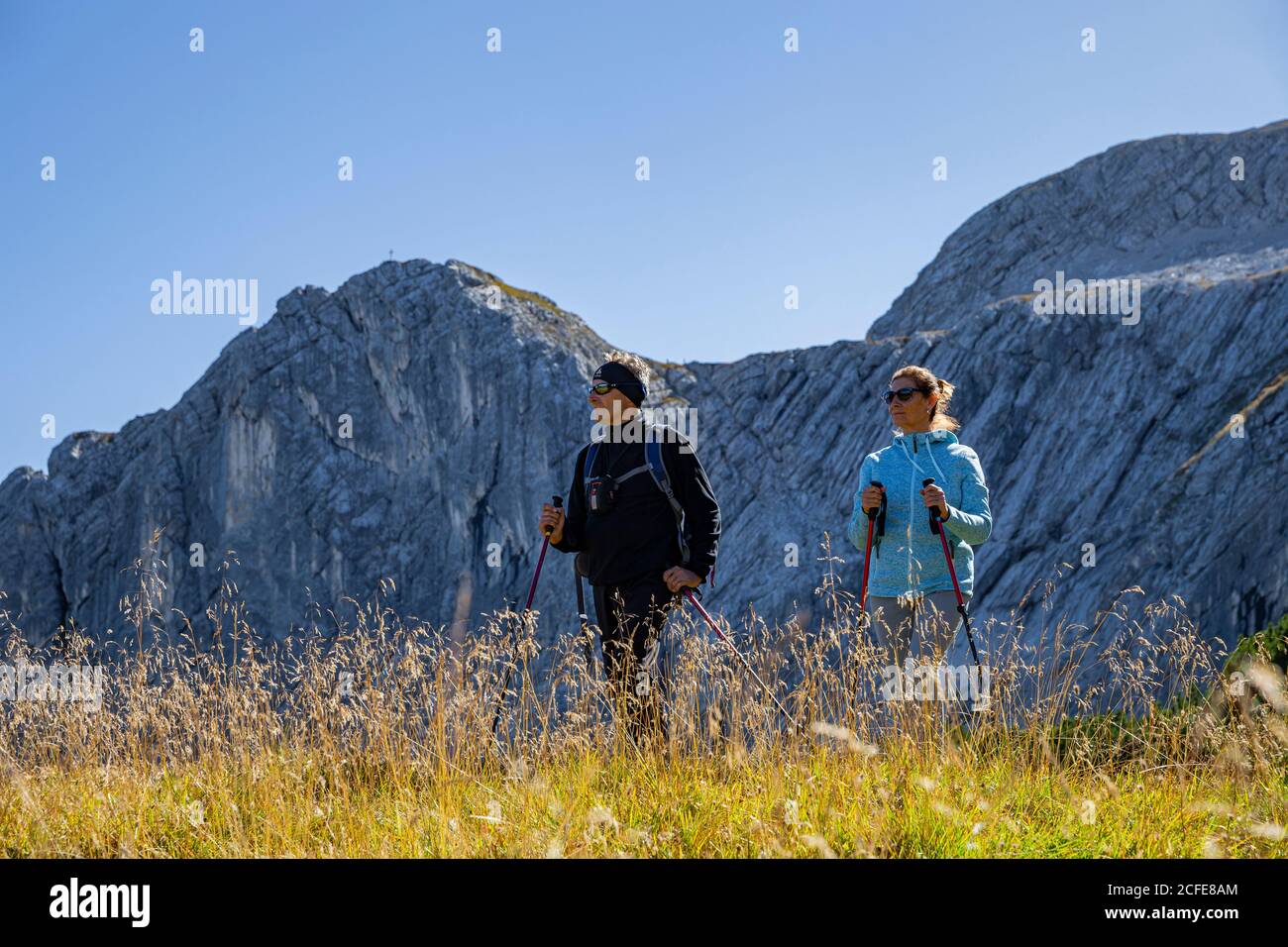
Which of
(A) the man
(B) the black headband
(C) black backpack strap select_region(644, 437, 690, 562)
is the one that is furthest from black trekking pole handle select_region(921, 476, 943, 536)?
(B) the black headband

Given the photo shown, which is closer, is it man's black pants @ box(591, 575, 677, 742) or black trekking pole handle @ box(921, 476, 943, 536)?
man's black pants @ box(591, 575, 677, 742)

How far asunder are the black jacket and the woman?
908mm

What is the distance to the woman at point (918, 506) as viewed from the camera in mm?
6066

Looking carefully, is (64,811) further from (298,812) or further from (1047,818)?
(1047,818)

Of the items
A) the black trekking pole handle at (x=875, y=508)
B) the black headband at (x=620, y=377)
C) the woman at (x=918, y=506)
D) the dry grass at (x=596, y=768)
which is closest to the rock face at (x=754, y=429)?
the woman at (x=918, y=506)

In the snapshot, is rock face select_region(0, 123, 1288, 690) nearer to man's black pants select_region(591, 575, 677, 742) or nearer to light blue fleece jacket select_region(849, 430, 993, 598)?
light blue fleece jacket select_region(849, 430, 993, 598)

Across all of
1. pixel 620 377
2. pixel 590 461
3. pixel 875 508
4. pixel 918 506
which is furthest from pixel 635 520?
pixel 918 506

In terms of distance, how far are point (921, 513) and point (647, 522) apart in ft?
5.23

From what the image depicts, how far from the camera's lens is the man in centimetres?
623

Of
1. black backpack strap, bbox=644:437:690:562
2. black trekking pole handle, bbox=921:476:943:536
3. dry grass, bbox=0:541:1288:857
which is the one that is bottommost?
dry grass, bbox=0:541:1288:857

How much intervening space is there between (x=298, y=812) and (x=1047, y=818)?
10.1ft

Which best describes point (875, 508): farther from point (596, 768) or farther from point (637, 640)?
point (596, 768)

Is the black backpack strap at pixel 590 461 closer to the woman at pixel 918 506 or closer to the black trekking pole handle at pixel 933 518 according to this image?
the woman at pixel 918 506
